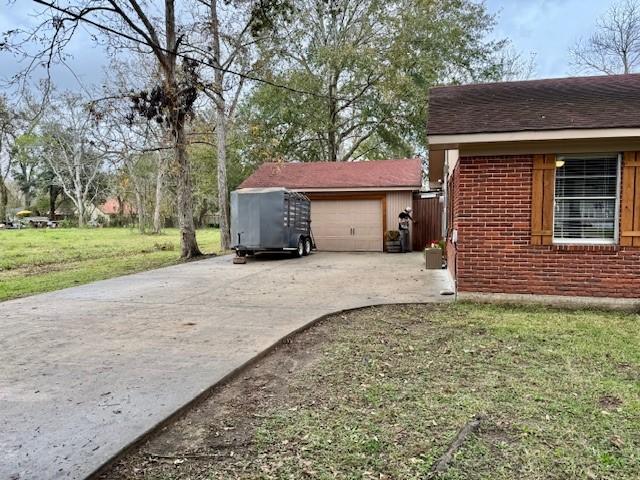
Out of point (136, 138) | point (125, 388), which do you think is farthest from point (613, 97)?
point (136, 138)

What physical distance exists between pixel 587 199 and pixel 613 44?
73.9ft

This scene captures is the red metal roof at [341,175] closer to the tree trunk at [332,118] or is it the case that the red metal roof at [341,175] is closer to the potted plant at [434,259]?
the potted plant at [434,259]

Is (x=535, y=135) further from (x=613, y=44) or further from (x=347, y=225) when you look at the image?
(x=613, y=44)

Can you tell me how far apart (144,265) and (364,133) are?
53.0 ft

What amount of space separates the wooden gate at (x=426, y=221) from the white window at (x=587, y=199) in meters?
9.31

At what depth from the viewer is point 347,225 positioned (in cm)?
1677

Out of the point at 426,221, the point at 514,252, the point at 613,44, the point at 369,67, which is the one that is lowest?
the point at 514,252

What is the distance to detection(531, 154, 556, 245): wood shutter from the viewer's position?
6.71 meters

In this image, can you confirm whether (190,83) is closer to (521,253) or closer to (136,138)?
(136,138)

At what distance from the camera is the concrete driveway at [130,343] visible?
9.46ft

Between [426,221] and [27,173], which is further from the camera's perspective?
[27,173]

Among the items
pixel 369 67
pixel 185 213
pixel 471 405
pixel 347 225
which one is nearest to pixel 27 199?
pixel 369 67

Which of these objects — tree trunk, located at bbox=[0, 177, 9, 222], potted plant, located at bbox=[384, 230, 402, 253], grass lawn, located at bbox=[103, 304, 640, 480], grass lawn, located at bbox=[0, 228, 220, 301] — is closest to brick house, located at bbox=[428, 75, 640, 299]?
grass lawn, located at bbox=[103, 304, 640, 480]

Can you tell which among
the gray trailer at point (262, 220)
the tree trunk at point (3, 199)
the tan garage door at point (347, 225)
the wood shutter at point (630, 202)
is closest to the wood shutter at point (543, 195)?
the wood shutter at point (630, 202)
